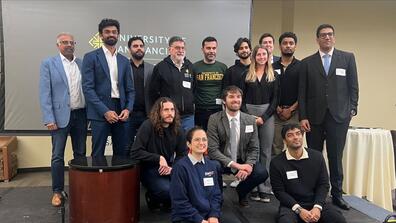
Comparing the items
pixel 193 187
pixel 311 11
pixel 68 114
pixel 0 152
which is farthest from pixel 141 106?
pixel 311 11

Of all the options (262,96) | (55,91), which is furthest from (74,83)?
(262,96)

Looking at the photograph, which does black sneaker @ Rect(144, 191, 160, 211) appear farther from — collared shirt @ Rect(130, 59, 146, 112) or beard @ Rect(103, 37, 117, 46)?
beard @ Rect(103, 37, 117, 46)

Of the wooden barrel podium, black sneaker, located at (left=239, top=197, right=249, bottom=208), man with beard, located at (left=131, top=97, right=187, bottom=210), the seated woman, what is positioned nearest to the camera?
the seated woman

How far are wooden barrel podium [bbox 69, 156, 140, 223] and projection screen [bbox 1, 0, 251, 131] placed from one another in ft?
6.73

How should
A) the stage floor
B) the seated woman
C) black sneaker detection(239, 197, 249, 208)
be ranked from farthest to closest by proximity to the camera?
black sneaker detection(239, 197, 249, 208) → the stage floor → the seated woman

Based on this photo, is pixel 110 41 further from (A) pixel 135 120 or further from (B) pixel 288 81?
(B) pixel 288 81

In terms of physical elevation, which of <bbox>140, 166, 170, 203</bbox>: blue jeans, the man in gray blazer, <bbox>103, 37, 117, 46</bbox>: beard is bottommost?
<bbox>140, 166, 170, 203</bbox>: blue jeans

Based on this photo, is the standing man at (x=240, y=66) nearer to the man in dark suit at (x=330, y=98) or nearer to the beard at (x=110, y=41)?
the man in dark suit at (x=330, y=98)

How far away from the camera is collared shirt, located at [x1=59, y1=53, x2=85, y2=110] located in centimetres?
304

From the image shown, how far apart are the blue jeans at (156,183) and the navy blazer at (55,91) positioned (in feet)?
2.66

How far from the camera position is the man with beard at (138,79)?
338 cm

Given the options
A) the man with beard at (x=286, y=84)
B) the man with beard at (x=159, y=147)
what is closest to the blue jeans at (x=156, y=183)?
the man with beard at (x=159, y=147)

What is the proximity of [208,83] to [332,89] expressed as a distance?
3.61 ft

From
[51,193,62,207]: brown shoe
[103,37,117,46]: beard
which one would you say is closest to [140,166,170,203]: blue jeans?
[51,193,62,207]: brown shoe
